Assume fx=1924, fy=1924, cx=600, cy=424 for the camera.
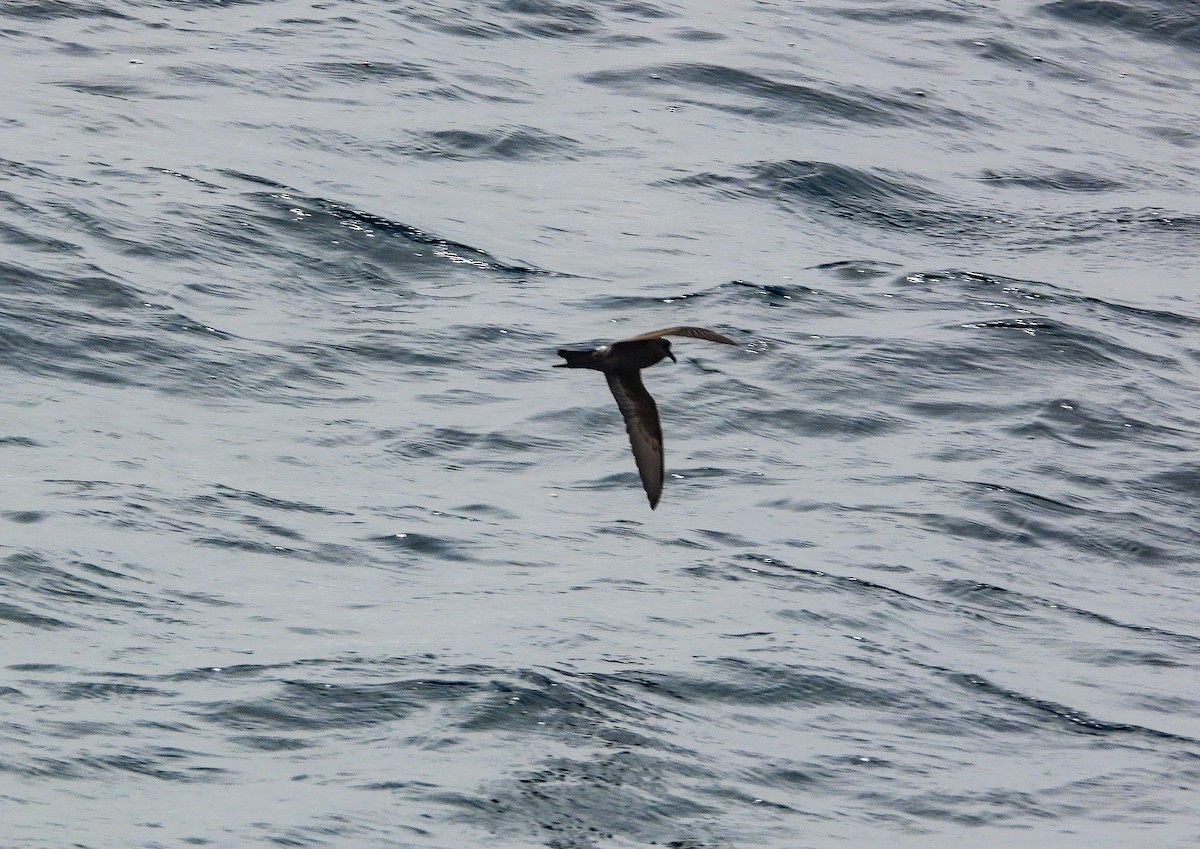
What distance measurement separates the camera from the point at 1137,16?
2945 centimetres

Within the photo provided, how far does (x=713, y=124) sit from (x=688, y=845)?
44.1 feet

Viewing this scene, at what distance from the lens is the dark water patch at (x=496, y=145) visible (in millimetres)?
20891

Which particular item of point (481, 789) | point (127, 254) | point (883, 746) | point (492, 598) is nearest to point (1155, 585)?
point (883, 746)

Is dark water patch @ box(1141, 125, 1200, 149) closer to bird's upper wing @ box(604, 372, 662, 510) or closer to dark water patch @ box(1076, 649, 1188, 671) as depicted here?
dark water patch @ box(1076, 649, 1188, 671)

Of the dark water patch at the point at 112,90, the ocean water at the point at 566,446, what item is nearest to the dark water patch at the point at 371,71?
the ocean water at the point at 566,446

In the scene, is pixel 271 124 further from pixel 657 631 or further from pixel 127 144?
pixel 657 631

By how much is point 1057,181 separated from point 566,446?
9954 mm

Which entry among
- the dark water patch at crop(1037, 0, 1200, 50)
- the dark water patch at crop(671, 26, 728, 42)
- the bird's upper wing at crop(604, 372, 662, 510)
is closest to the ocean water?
the dark water patch at crop(671, 26, 728, 42)

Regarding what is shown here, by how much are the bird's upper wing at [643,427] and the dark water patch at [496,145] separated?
1029 cm

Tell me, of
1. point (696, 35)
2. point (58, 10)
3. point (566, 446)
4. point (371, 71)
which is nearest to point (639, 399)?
point (566, 446)

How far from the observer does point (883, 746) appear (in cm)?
1182

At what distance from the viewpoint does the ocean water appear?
11133mm

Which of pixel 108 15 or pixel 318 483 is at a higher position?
pixel 108 15

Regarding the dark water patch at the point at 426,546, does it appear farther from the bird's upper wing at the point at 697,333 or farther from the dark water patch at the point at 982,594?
the bird's upper wing at the point at 697,333
